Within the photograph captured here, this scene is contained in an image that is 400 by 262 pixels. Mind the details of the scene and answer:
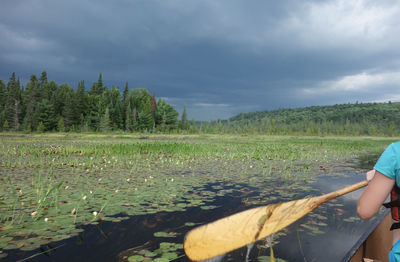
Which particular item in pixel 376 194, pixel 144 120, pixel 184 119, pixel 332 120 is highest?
pixel 332 120

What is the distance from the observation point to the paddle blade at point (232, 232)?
5.70 ft

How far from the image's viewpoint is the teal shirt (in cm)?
158

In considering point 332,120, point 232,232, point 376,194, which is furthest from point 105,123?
point 332,120

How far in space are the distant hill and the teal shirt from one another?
80339mm

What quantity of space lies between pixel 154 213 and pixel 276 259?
2.29 metres

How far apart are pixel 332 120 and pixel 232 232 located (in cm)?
14839

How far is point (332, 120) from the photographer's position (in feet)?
430

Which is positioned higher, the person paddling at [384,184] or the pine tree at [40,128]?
the pine tree at [40,128]

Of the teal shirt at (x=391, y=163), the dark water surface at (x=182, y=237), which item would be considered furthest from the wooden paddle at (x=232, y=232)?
the dark water surface at (x=182, y=237)

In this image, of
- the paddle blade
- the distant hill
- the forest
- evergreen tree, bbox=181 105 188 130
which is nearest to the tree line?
the forest

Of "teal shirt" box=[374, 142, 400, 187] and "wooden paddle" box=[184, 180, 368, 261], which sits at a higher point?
"teal shirt" box=[374, 142, 400, 187]

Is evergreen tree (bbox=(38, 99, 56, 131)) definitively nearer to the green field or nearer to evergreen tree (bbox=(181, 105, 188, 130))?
evergreen tree (bbox=(181, 105, 188, 130))

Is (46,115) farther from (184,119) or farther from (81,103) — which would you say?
(184,119)

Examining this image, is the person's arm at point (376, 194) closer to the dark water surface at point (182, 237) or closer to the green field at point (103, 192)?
the dark water surface at point (182, 237)
